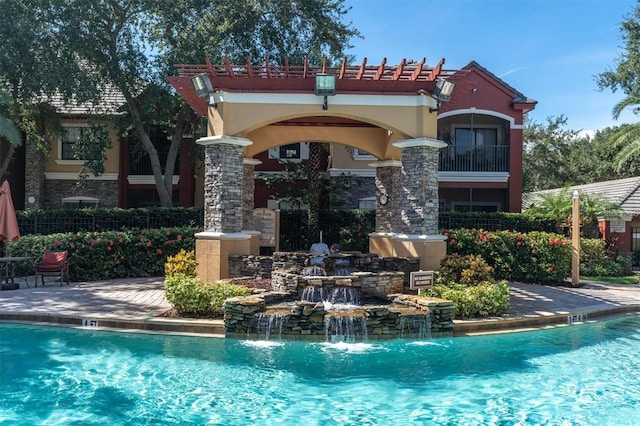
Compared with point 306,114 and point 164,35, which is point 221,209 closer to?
point 306,114

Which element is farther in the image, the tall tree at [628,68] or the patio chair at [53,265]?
the tall tree at [628,68]

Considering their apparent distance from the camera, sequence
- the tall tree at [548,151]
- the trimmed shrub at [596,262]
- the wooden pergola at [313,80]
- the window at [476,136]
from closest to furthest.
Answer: the wooden pergola at [313,80] → the trimmed shrub at [596,262] → the window at [476,136] → the tall tree at [548,151]

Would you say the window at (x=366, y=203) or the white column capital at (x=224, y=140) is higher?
the white column capital at (x=224, y=140)

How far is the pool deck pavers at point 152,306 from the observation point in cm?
999

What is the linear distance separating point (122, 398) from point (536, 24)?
1492 centimetres

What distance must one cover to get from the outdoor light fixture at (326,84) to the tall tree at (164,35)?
771cm

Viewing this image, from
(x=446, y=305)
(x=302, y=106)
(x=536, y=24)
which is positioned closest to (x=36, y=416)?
(x=446, y=305)

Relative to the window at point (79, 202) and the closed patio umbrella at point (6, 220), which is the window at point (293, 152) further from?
the closed patio umbrella at point (6, 220)

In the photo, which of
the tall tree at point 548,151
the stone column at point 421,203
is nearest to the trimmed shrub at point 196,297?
the stone column at point 421,203

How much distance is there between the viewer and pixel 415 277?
36.0 feet

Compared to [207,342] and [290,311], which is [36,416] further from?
[290,311]

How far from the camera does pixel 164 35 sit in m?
20.1

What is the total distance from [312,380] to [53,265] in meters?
10.1

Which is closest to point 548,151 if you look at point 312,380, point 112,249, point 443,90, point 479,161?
point 479,161
